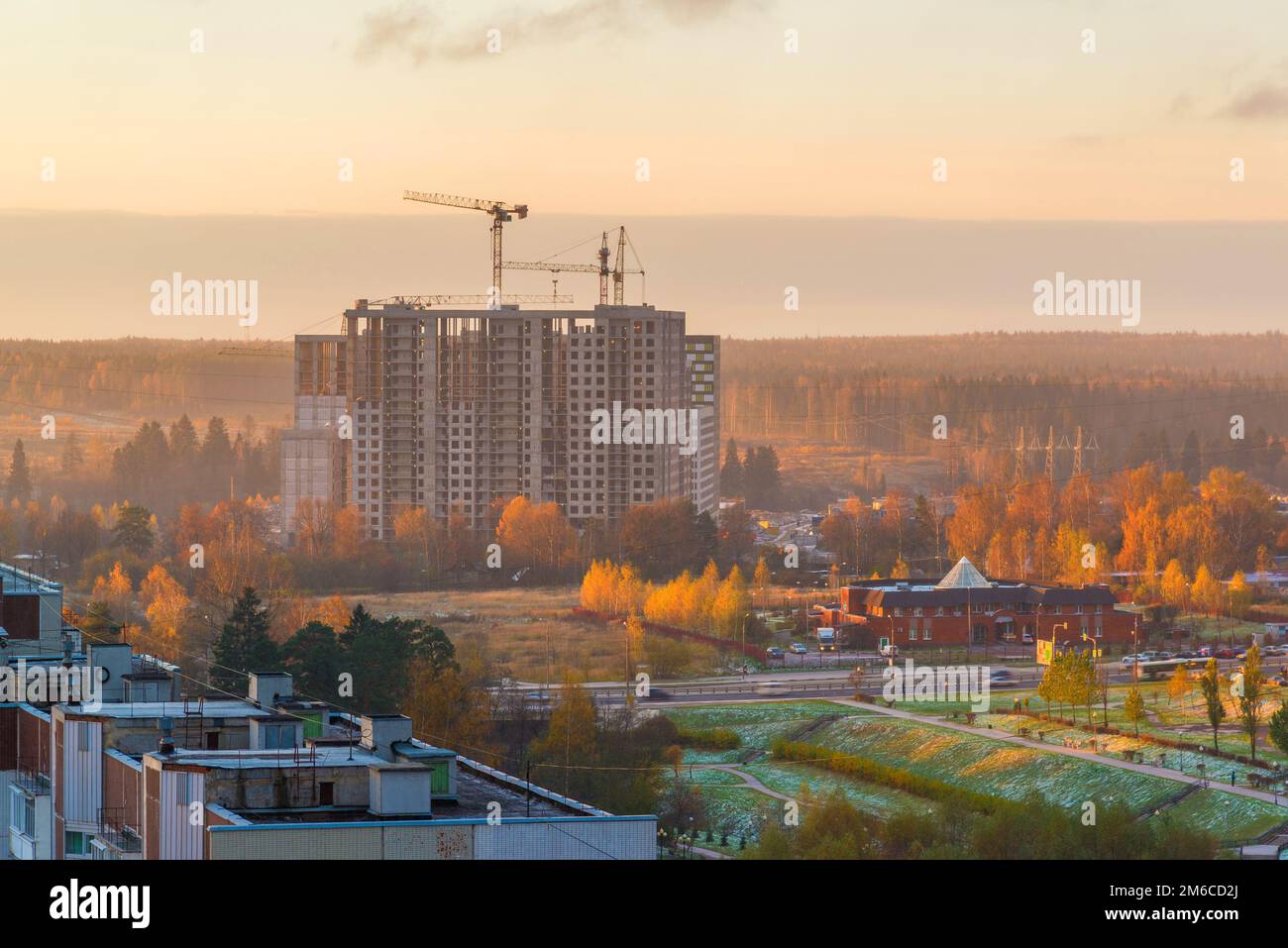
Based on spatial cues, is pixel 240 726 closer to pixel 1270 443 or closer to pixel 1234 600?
pixel 1234 600

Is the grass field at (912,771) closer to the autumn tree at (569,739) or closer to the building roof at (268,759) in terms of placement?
the autumn tree at (569,739)

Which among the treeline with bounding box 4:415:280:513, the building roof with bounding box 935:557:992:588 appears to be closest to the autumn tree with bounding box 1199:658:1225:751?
the building roof with bounding box 935:557:992:588

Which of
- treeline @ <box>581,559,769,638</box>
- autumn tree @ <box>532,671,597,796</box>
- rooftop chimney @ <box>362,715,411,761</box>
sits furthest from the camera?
treeline @ <box>581,559,769,638</box>

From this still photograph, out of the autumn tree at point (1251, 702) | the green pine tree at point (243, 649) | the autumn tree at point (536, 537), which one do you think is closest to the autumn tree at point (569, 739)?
the green pine tree at point (243, 649)

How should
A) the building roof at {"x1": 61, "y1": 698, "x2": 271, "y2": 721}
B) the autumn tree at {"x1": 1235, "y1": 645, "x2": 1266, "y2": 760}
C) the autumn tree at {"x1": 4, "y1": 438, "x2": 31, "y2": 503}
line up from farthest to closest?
the autumn tree at {"x1": 4, "y1": 438, "x2": 31, "y2": 503}, the autumn tree at {"x1": 1235, "y1": 645, "x2": 1266, "y2": 760}, the building roof at {"x1": 61, "y1": 698, "x2": 271, "y2": 721}

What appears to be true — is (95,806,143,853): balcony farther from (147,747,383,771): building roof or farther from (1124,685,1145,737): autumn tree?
(1124,685,1145,737): autumn tree

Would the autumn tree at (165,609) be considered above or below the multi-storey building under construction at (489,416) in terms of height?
below
